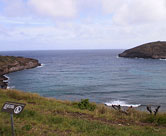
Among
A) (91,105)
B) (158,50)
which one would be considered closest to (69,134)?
(91,105)

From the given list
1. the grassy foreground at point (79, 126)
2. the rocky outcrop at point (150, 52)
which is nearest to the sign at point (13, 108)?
the grassy foreground at point (79, 126)

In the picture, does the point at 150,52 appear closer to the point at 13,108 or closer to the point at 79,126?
the point at 79,126

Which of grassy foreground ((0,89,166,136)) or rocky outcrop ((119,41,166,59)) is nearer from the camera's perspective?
grassy foreground ((0,89,166,136))

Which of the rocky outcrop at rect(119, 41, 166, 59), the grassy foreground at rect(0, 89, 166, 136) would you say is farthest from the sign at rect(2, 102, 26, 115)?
the rocky outcrop at rect(119, 41, 166, 59)

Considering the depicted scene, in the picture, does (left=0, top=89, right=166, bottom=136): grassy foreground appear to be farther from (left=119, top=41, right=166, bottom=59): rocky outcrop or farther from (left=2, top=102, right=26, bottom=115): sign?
(left=119, top=41, right=166, bottom=59): rocky outcrop

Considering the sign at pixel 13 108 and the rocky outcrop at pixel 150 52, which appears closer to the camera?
the sign at pixel 13 108

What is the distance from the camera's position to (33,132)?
7207 millimetres

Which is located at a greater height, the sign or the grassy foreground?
the sign

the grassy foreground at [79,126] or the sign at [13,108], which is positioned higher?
the sign at [13,108]

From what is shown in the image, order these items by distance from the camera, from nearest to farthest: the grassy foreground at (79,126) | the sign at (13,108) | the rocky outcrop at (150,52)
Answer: the sign at (13,108) < the grassy foreground at (79,126) < the rocky outcrop at (150,52)

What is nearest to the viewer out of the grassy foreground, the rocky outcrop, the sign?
the sign

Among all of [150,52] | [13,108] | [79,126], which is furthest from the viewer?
[150,52]

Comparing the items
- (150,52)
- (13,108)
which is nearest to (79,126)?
(13,108)

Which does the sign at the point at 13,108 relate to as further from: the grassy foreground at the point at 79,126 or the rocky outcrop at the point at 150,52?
the rocky outcrop at the point at 150,52
